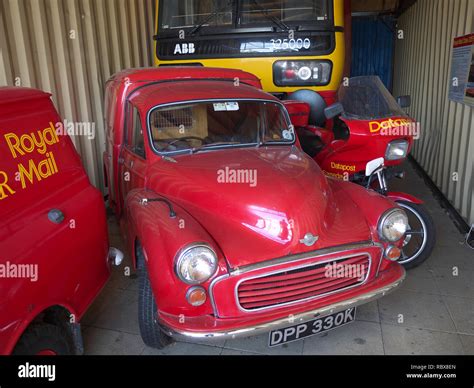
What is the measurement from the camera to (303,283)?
2.34m

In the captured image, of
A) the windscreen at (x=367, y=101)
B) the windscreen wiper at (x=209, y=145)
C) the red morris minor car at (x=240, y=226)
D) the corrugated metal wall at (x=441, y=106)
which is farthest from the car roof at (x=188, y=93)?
the corrugated metal wall at (x=441, y=106)

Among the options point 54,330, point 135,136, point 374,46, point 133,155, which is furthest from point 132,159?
point 374,46

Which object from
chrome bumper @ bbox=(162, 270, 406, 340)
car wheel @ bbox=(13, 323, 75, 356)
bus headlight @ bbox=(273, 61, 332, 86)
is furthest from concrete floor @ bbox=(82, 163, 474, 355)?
bus headlight @ bbox=(273, 61, 332, 86)

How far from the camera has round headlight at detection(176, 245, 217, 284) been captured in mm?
2150

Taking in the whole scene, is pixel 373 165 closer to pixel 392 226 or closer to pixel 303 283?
pixel 392 226

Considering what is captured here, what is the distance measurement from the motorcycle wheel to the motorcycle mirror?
1.14ft

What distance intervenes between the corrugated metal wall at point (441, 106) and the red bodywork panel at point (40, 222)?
371cm

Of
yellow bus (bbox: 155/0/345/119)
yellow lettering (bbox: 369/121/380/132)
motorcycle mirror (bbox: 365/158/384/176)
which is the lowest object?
motorcycle mirror (bbox: 365/158/384/176)

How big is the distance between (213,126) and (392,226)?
1.47m

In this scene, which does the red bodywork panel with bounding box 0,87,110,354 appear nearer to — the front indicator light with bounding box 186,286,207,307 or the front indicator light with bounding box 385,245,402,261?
the front indicator light with bounding box 186,286,207,307

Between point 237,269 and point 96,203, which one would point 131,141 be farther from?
point 237,269
